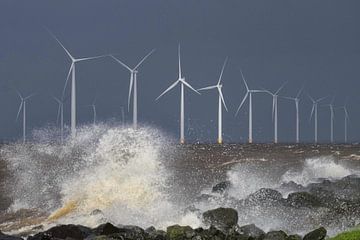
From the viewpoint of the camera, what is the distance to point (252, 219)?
63.2ft

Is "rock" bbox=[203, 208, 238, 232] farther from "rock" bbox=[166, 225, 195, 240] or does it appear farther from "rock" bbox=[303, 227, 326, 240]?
"rock" bbox=[303, 227, 326, 240]

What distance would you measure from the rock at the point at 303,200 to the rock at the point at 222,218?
3.95 metres

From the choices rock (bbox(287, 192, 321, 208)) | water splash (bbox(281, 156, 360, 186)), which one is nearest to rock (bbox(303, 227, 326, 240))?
rock (bbox(287, 192, 321, 208))

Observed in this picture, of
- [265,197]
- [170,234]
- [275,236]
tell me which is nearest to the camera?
[275,236]

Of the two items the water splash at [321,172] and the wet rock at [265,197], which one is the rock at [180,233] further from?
the water splash at [321,172]

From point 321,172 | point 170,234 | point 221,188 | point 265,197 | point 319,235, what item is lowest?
point 321,172

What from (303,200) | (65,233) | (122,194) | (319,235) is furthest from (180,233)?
(122,194)

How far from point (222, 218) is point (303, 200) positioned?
4.55 metres

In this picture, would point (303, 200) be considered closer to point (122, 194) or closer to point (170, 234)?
point (170, 234)

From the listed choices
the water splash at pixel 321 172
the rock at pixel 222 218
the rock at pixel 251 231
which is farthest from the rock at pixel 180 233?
the water splash at pixel 321 172

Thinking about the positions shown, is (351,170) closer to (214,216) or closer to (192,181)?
(192,181)

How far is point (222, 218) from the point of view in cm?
1631

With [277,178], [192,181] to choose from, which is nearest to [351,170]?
[277,178]

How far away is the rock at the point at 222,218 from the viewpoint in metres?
15.9
